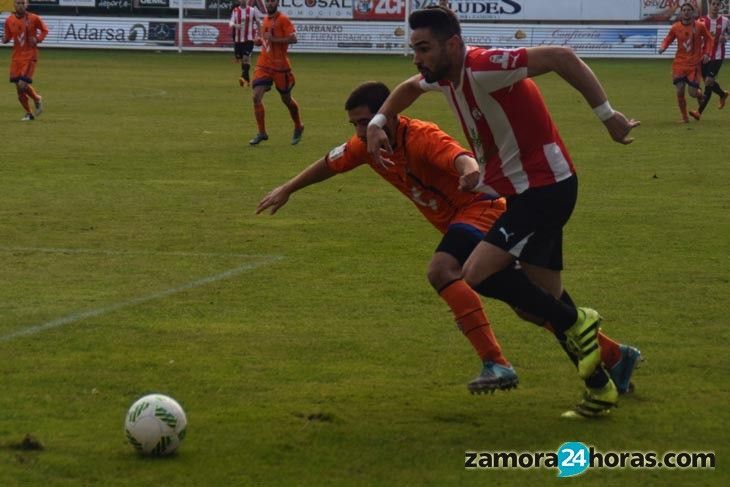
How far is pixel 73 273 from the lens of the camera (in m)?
10.5

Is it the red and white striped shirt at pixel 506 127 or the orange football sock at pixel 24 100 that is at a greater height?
the red and white striped shirt at pixel 506 127

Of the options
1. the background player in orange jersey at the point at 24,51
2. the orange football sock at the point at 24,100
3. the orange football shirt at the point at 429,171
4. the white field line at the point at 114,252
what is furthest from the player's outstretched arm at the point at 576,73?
the orange football sock at the point at 24,100

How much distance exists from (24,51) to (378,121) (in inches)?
776

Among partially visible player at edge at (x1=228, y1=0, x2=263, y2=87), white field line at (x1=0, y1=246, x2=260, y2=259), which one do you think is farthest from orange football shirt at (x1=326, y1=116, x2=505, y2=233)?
partially visible player at edge at (x1=228, y1=0, x2=263, y2=87)

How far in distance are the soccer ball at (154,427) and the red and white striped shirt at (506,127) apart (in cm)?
195

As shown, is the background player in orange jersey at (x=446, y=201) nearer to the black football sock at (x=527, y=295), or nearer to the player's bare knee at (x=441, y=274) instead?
the player's bare knee at (x=441, y=274)

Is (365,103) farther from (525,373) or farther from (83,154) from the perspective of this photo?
(83,154)

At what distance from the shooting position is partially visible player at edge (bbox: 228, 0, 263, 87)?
118 feet

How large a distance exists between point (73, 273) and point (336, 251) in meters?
2.33

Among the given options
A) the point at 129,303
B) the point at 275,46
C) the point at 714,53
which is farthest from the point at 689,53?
the point at 129,303

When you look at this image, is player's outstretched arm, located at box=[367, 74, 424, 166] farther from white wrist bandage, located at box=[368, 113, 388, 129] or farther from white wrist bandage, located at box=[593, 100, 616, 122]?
white wrist bandage, located at box=[593, 100, 616, 122]

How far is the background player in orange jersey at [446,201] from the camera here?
6797 mm

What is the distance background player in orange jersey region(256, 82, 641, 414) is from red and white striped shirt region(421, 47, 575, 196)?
0.15 metres

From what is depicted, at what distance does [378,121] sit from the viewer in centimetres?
681
